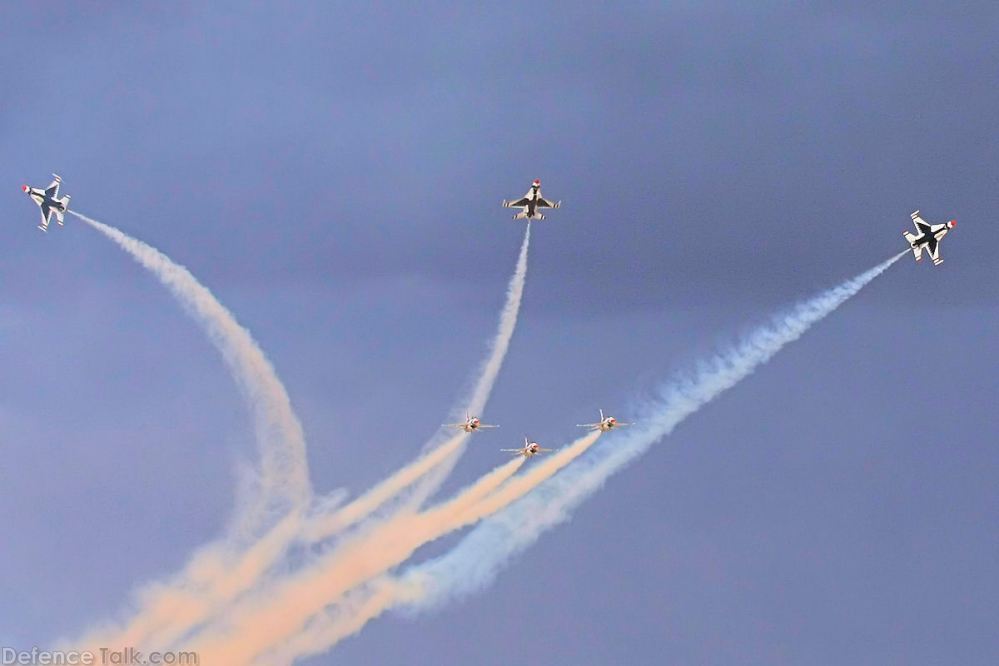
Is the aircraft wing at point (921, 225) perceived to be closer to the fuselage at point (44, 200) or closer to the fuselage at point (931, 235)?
the fuselage at point (931, 235)

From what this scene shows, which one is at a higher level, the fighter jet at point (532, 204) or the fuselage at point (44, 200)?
the fuselage at point (44, 200)

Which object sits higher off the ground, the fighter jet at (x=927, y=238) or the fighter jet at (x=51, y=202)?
the fighter jet at (x=51, y=202)

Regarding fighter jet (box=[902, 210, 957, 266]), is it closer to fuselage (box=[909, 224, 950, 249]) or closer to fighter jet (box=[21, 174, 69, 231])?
fuselage (box=[909, 224, 950, 249])

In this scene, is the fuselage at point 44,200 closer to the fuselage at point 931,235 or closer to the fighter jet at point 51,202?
the fighter jet at point 51,202

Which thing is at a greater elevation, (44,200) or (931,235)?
(44,200)

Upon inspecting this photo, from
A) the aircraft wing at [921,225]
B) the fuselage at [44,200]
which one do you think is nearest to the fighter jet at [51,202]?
the fuselage at [44,200]

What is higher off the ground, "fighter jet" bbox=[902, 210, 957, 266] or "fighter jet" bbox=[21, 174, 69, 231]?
"fighter jet" bbox=[21, 174, 69, 231]

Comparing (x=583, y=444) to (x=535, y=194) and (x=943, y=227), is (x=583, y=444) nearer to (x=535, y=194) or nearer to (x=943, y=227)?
(x=535, y=194)

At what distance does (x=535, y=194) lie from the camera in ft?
543

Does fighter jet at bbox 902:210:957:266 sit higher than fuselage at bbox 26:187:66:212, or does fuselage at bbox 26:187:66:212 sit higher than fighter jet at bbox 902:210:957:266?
fuselage at bbox 26:187:66:212

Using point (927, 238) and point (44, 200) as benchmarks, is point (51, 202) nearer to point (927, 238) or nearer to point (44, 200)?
point (44, 200)

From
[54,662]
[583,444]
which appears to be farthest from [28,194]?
[583,444]

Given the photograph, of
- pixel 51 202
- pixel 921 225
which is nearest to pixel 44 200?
pixel 51 202

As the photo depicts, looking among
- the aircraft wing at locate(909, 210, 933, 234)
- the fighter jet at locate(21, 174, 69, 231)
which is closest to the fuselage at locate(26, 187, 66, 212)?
the fighter jet at locate(21, 174, 69, 231)
